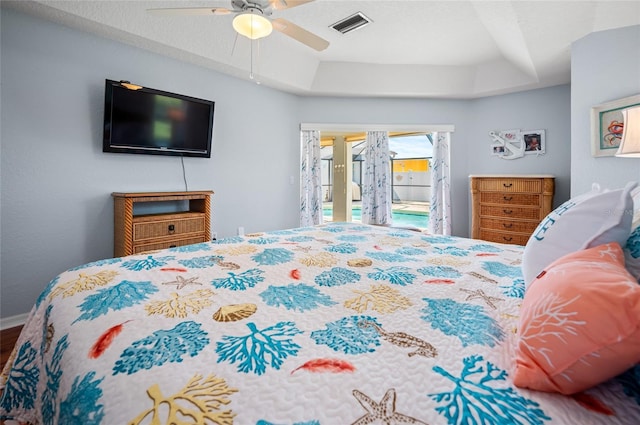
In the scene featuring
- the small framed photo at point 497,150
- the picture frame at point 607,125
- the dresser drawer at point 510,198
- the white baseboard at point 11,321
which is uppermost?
the small framed photo at point 497,150

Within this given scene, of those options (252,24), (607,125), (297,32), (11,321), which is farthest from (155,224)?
(607,125)

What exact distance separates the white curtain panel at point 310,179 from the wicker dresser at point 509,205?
2.27 metres

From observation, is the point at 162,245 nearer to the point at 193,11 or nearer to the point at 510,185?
the point at 193,11

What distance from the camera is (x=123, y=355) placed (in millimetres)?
686

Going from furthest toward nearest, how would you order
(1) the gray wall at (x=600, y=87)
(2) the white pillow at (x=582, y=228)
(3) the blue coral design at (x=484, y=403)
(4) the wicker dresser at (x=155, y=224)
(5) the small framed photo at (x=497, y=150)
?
(5) the small framed photo at (x=497, y=150)
(4) the wicker dresser at (x=155, y=224)
(1) the gray wall at (x=600, y=87)
(2) the white pillow at (x=582, y=228)
(3) the blue coral design at (x=484, y=403)

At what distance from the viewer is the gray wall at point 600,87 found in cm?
251

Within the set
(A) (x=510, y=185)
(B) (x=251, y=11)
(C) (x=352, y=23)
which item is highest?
(C) (x=352, y=23)

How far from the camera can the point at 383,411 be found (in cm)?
53

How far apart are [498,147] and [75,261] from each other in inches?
207

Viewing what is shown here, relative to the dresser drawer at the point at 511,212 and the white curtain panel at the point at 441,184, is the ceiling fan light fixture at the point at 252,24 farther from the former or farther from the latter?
the white curtain panel at the point at 441,184

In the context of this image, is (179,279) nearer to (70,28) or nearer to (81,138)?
(81,138)

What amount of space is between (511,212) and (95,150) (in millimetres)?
4570

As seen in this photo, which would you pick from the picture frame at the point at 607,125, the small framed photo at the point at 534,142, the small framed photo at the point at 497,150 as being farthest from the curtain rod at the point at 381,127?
the picture frame at the point at 607,125

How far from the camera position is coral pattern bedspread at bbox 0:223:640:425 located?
21.0 inches
